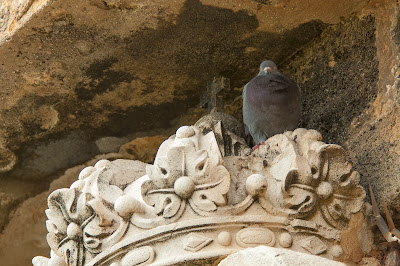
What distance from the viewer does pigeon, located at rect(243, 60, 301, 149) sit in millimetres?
2566

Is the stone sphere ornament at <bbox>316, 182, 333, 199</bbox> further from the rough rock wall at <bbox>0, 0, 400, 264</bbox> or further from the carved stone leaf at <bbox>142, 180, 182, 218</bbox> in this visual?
the carved stone leaf at <bbox>142, 180, 182, 218</bbox>

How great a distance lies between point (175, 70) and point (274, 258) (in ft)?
3.78

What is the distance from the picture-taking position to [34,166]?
126 inches

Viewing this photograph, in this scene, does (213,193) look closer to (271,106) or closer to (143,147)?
(271,106)

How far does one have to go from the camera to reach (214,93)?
9.48 ft

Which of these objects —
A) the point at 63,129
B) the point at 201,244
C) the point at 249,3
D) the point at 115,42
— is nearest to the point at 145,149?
the point at 63,129

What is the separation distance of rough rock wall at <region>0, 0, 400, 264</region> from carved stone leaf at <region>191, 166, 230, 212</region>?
485 mm

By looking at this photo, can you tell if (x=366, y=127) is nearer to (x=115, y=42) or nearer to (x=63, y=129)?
(x=115, y=42)

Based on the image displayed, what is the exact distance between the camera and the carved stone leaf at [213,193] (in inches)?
83.3

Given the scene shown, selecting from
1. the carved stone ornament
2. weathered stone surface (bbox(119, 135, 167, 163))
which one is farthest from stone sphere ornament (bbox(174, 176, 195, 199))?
weathered stone surface (bbox(119, 135, 167, 163))

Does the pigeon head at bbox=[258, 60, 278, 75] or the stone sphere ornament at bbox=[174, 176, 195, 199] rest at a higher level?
the pigeon head at bbox=[258, 60, 278, 75]

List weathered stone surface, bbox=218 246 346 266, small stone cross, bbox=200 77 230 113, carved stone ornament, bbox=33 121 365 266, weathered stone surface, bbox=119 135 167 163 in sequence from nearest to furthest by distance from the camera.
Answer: weathered stone surface, bbox=218 246 346 266 < carved stone ornament, bbox=33 121 365 266 < small stone cross, bbox=200 77 230 113 < weathered stone surface, bbox=119 135 167 163

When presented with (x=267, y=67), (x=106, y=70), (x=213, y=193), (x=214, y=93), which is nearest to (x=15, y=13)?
(x=106, y=70)

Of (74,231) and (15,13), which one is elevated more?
(15,13)
